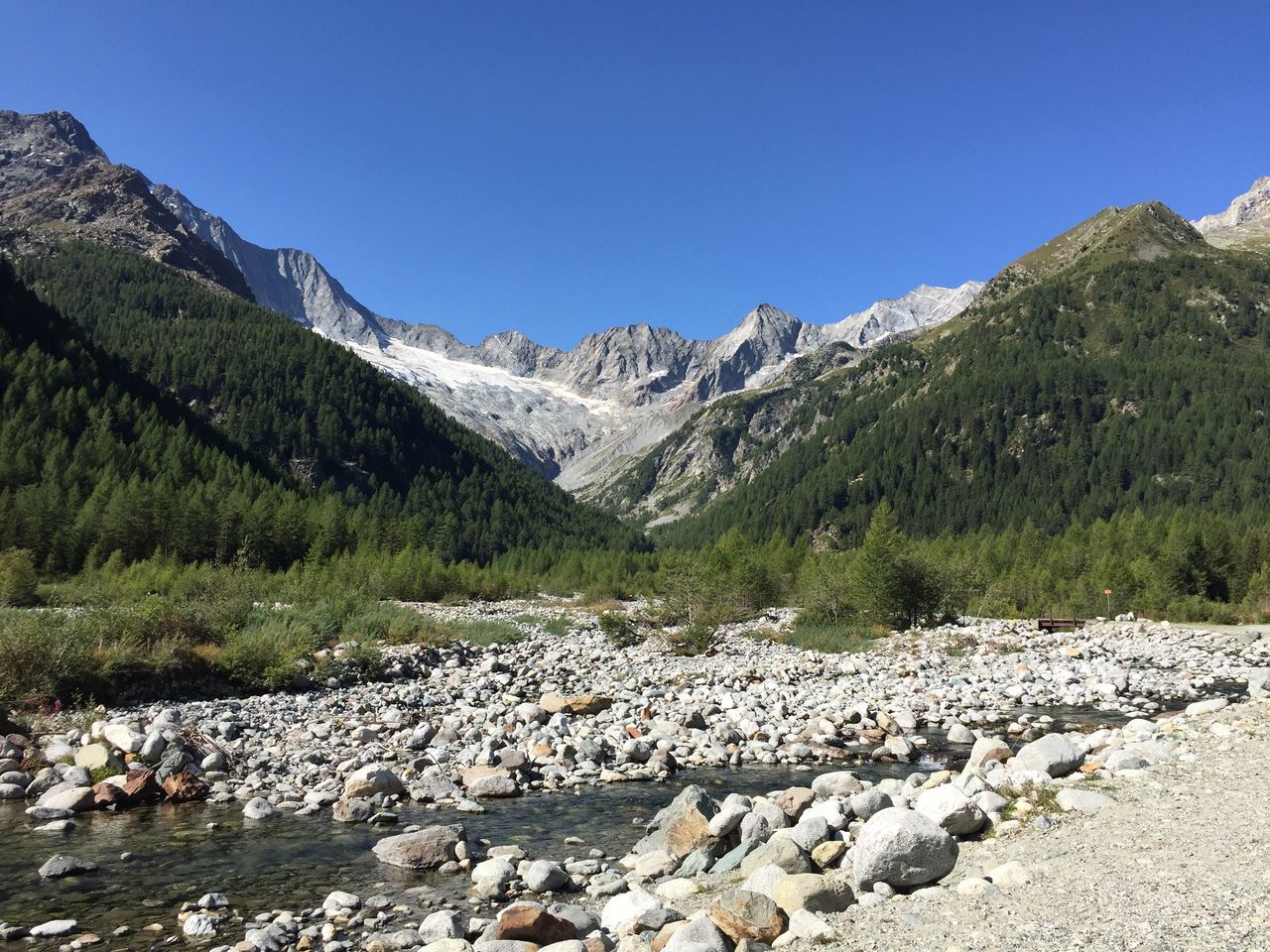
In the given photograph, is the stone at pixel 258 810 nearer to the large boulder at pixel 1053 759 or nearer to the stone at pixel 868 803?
the stone at pixel 868 803

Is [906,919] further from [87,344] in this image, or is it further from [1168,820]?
[87,344]

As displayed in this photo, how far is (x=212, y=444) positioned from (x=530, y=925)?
386ft

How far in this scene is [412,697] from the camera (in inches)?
902

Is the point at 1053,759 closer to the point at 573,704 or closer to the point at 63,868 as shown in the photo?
the point at 573,704

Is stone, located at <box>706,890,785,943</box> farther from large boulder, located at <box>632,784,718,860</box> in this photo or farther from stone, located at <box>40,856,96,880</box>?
stone, located at <box>40,856,96,880</box>

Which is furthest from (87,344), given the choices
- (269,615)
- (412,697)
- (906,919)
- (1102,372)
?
(1102,372)

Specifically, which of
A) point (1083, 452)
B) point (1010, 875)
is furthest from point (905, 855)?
point (1083, 452)

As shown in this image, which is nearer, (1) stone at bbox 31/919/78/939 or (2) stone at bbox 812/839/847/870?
(1) stone at bbox 31/919/78/939

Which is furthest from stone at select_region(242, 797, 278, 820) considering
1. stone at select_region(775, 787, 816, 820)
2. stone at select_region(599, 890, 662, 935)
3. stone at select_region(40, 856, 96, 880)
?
stone at select_region(775, 787, 816, 820)

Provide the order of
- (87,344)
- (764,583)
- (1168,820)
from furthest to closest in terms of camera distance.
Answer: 1. (87,344)
2. (764,583)
3. (1168,820)

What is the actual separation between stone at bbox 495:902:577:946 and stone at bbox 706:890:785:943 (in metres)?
1.81

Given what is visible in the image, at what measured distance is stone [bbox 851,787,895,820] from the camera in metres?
10.6

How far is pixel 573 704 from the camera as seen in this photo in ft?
71.6

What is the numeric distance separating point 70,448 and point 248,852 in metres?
92.2
